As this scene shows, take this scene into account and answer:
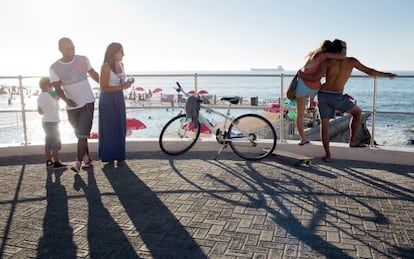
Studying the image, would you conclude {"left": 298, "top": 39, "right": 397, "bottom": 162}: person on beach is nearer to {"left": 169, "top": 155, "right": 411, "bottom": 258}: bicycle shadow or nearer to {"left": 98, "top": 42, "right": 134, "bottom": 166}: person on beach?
{"left": 169, "top": 155, "right": 411, "bottom": 258}: bicycle shadow

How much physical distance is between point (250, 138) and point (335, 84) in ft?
4.85

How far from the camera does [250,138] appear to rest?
569 centimetres

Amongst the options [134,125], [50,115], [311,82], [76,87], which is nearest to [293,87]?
[311,82]

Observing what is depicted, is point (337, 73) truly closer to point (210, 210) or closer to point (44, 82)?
point (210, 210)

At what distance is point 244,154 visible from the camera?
224 inches

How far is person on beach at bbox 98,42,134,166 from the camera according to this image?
4965 millimetres

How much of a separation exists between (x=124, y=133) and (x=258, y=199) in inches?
94.0

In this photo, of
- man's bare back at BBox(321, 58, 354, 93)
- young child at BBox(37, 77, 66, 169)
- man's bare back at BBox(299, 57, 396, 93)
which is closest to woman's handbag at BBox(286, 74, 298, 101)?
man's bare back at BBox(299, 57, 396, 93)

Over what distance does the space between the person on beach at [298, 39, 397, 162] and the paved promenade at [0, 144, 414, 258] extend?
0.65m

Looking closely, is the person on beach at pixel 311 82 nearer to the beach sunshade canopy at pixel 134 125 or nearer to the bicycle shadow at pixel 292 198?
the bicycle shadow at pixel 292 198

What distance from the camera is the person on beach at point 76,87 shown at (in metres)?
4.71

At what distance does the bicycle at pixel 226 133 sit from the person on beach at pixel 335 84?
2.61 feet

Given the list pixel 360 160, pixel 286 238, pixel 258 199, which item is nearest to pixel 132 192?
pixel 258 199

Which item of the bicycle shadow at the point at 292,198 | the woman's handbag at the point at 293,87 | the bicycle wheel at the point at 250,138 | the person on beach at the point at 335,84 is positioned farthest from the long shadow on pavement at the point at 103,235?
the person on beach at the point at 335,84
